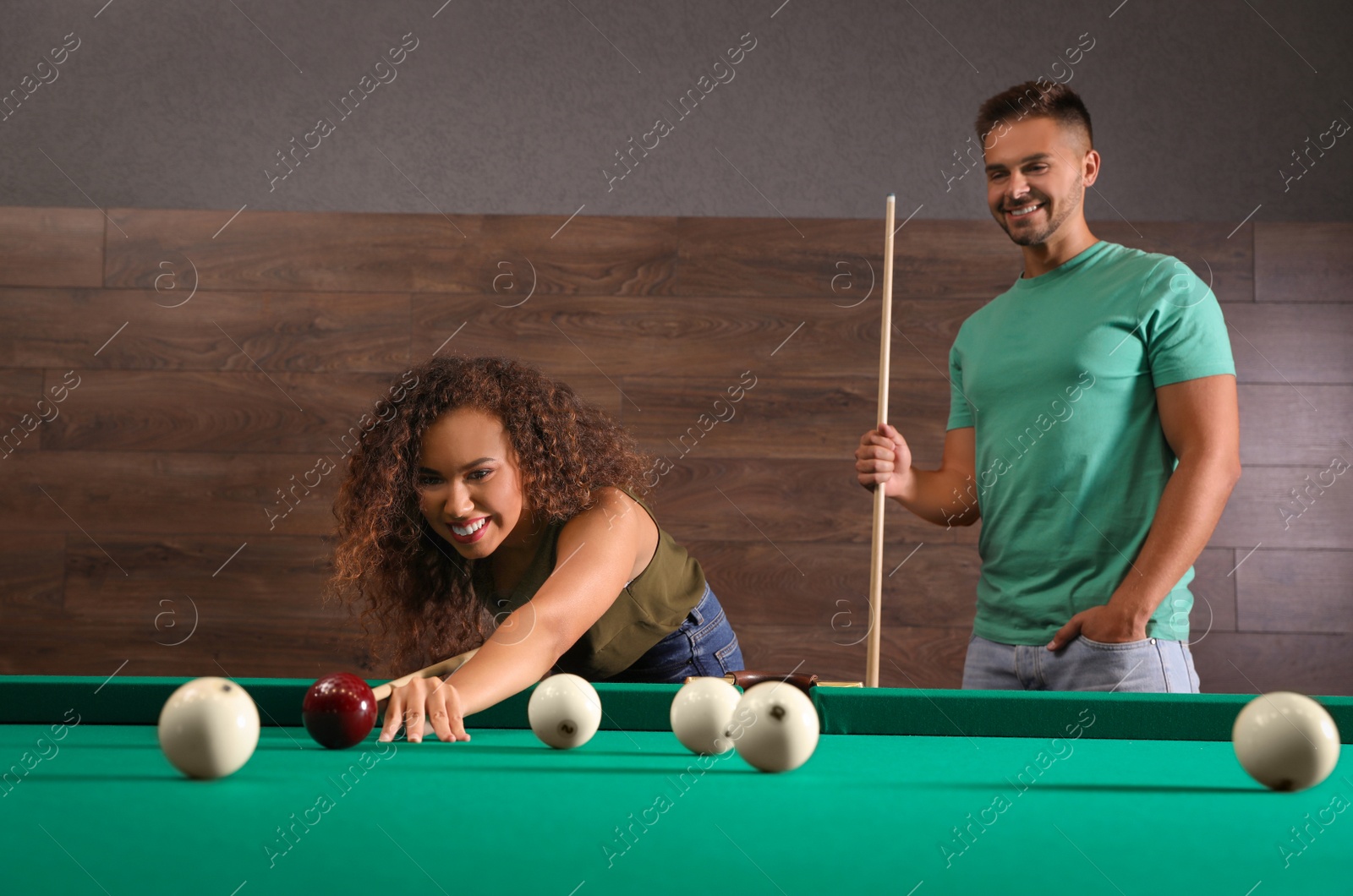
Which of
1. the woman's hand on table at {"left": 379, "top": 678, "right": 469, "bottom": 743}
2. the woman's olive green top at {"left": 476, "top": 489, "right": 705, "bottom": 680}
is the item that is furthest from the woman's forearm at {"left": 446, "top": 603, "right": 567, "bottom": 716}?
the woman's olive green top at {"left": 476, "top": 489, "right": 705, "bottom": 680}

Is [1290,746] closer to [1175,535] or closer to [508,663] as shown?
[1175,535]

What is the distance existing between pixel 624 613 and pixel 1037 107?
4.09ft

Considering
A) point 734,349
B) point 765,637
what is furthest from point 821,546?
point 734,349

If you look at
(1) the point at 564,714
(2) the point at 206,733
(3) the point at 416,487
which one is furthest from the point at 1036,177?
(2) the point at 206,733

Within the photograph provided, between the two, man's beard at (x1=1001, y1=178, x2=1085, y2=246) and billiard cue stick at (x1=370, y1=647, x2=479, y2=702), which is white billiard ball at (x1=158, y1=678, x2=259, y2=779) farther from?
man's beard at (x1=1001, y1=178, x2=1085, y2=246)

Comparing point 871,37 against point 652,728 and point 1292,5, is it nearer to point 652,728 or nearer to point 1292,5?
point 1292,5

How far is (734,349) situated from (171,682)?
2115 millimetres

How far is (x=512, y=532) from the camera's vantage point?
200cm

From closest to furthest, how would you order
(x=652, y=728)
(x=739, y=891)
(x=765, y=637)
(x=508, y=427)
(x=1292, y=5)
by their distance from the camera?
(x=739, y=891)
(x=652, y=728)
(x=508, y=427)
(x=765, y=637)
(x=1292, y=5)

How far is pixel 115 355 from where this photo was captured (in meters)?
3.38

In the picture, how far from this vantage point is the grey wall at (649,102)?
11.7ft

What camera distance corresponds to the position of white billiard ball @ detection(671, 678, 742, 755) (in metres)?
1.25

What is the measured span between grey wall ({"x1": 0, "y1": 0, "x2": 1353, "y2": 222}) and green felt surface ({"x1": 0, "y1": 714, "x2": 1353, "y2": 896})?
2.60 meters

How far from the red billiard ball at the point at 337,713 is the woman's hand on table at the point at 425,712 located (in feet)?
0.23
